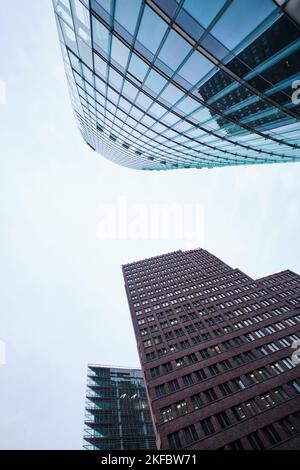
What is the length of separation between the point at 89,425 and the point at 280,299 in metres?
52.7

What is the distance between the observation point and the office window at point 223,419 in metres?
33.7

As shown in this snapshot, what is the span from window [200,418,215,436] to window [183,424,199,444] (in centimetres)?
128

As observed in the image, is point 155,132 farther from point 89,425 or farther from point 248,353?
point 89,425

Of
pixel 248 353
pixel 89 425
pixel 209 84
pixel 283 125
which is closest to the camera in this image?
pixel 209 84

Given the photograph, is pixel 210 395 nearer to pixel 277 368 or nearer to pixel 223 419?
pixel 223 419

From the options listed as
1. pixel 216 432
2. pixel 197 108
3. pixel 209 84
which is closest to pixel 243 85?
pixel 209 84

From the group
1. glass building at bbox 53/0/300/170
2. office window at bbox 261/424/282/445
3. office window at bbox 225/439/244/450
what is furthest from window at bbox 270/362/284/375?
glass building at bbox 53/0/300/170

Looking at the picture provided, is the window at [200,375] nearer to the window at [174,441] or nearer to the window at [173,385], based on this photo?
the window at [173,385]

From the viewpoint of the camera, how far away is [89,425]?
57250mm

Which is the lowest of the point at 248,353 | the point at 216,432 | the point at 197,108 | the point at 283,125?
the point at 216,432

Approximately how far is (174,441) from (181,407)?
15.5ft

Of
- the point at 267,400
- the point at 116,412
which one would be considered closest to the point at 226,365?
the point at 267,400

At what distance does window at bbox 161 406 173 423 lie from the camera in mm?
35344

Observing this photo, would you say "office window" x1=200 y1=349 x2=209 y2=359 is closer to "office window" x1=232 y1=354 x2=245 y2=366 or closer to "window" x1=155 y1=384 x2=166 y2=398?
"office window" x1=232 y1=354 x2=245 y2=366
